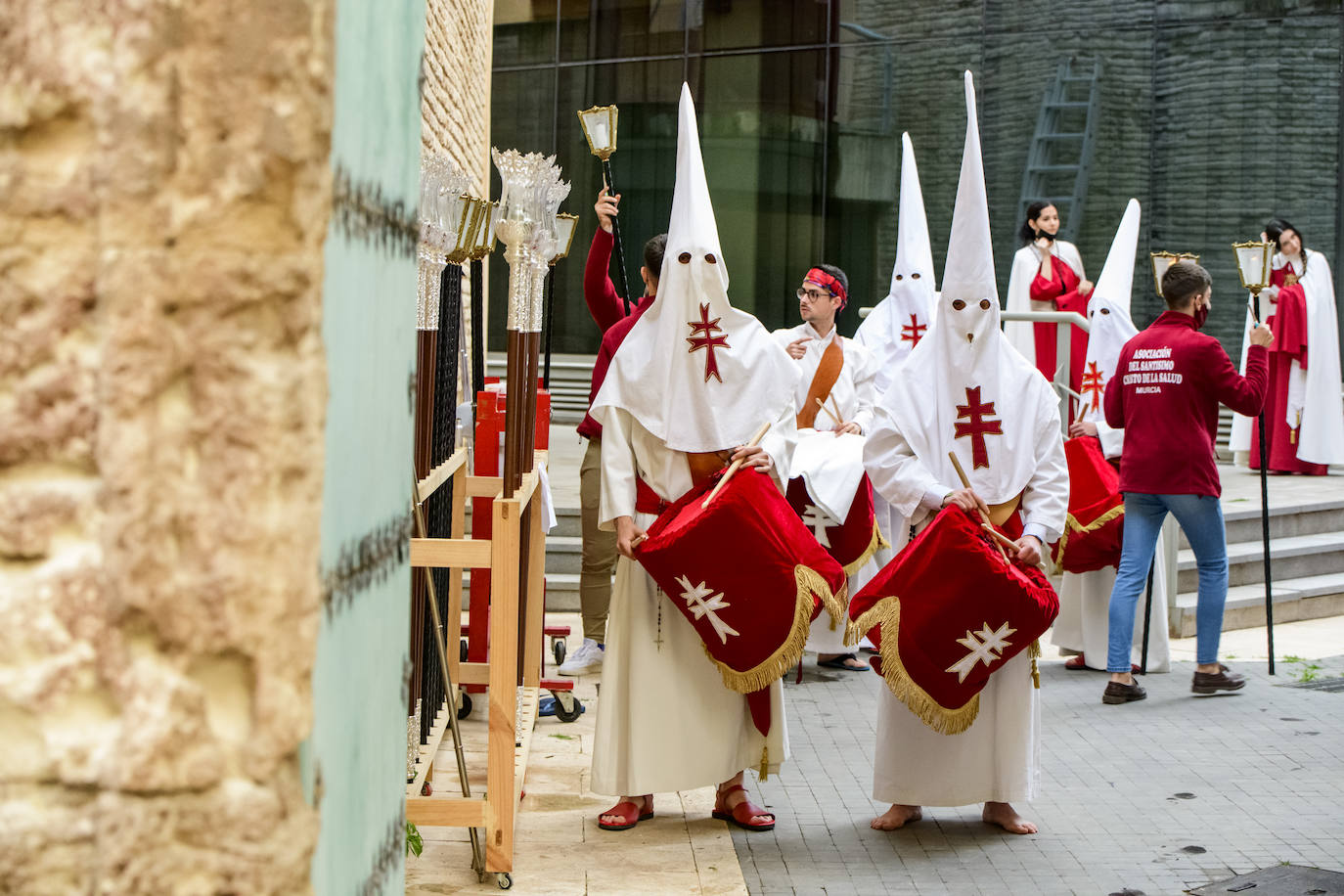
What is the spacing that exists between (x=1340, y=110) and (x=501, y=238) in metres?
12.0

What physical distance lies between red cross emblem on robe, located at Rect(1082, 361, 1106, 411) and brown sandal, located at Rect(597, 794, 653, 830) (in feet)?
12.5

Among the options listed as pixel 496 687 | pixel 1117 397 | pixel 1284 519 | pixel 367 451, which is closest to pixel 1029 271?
pixel 1284 519

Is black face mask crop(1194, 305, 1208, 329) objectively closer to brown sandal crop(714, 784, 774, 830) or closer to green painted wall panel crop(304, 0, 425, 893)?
brown sandal crop(714, 784, 774, 830)

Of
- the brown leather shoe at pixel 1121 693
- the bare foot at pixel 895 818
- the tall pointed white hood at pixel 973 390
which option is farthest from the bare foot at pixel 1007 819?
the brown leather shoe at pixel 1121 693

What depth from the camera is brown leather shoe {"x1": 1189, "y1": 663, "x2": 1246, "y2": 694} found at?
668cm

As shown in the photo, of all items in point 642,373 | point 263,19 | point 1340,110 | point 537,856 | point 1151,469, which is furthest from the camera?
point 1340,110

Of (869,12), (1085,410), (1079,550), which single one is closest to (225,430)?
(1079,550)

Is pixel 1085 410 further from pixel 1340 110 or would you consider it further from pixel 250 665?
pixel 1340 110

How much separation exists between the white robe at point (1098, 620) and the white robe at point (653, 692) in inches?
116

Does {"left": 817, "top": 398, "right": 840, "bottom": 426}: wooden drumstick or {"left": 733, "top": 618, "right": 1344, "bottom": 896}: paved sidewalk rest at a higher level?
{"left": 817, "top": 398, "right": 840, "bottom": 426}: wooden drumstick

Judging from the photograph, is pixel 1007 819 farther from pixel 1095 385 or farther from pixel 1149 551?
pixel 1095 385

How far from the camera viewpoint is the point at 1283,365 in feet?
39.9

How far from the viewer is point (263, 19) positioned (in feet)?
4.49

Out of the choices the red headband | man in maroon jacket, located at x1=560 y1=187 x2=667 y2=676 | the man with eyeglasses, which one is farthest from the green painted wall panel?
the red headband
